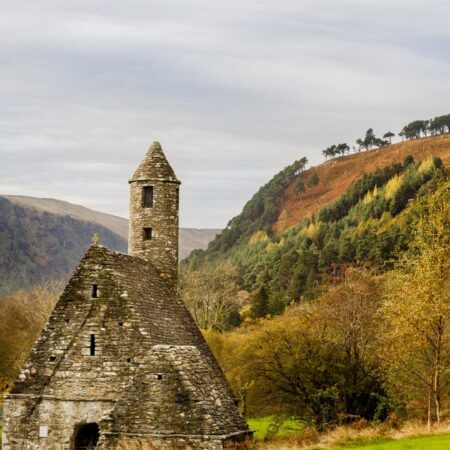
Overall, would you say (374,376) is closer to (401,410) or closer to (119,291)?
(401,410)

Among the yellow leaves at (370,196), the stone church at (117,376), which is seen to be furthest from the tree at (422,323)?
the yellow leaves at (370,196)

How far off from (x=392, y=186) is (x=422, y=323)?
126 metres

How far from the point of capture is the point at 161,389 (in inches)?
871

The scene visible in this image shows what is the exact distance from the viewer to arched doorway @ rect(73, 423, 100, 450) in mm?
26906

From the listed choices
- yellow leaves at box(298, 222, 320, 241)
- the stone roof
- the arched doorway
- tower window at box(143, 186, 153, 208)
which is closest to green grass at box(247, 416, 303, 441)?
the stone roof

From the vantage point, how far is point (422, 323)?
99.8 feet

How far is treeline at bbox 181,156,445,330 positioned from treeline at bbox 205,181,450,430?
127 feet

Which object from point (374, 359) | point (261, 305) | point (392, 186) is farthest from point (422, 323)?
point (392, 186)

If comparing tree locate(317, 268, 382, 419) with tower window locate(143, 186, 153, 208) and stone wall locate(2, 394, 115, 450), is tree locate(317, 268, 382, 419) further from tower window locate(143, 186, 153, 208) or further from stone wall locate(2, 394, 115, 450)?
stone wall locate(2, 394, 115, 450)

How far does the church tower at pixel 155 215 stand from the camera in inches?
1321

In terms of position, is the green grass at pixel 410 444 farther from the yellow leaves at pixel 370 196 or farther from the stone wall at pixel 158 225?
the yellow leaves at pixel 370 196

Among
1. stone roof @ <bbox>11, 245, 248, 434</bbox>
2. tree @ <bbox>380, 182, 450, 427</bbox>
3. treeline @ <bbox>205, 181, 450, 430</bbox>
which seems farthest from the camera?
treeline @ <bbox>205, 181, 450, 430</bbox>

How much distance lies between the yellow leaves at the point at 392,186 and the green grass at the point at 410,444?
124 m

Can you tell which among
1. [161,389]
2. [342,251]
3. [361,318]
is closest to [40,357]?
[161,389]
